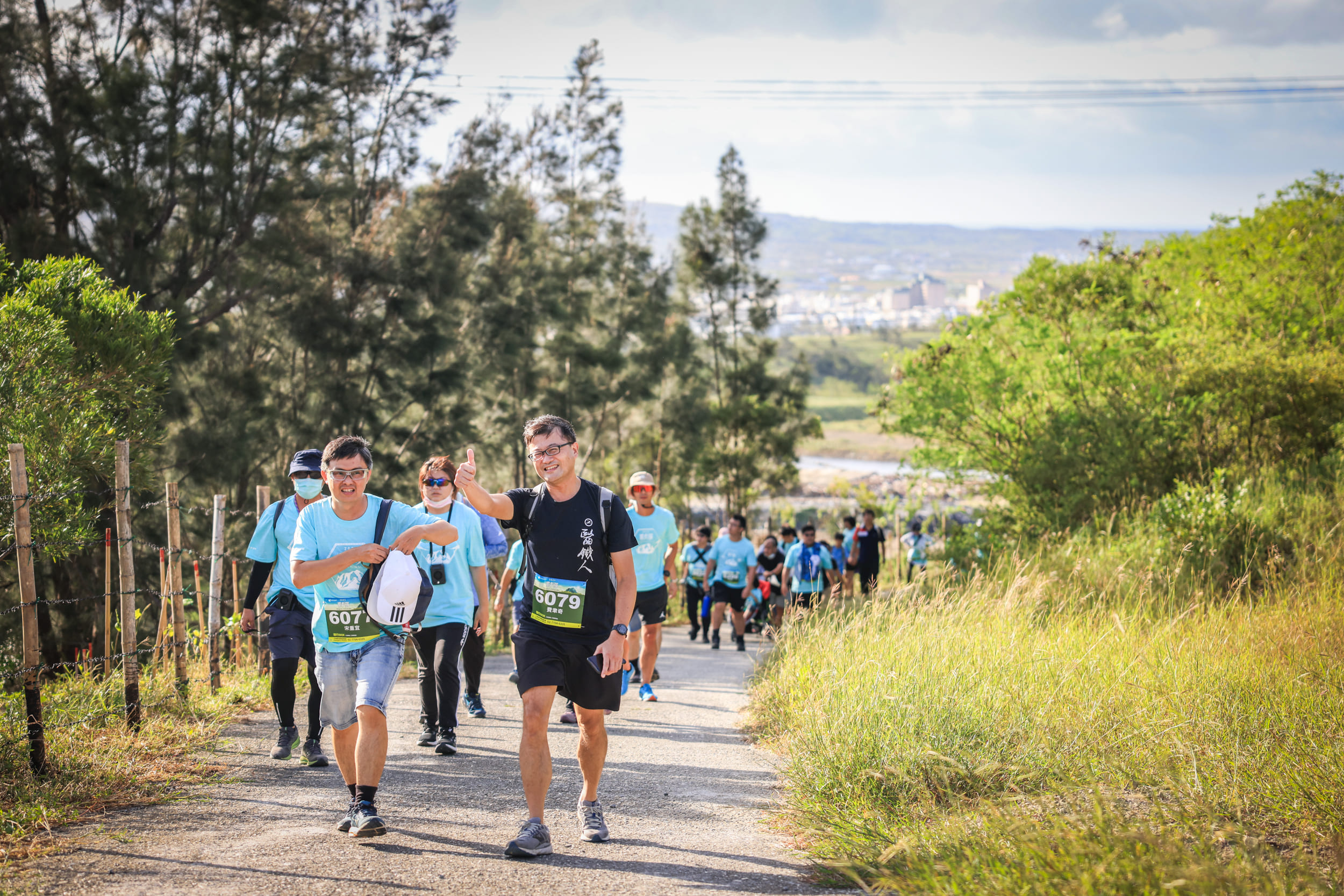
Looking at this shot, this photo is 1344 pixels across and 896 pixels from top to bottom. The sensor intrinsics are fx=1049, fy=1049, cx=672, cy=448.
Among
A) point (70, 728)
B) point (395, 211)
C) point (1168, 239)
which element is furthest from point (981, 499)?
point (395, 211)

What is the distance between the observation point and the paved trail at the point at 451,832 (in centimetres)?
425

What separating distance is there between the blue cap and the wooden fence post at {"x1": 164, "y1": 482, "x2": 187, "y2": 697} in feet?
4.68

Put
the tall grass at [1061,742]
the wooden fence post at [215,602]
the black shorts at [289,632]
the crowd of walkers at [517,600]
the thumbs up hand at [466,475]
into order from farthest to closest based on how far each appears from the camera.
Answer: the wooden fence post at [215,602] < the black shorts at [289,632] < the crowd of walkers at [517,600] < the thumbs up hand at [466,475] < the tall grass at [1061,742]

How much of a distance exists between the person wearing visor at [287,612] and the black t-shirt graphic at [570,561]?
1.98m

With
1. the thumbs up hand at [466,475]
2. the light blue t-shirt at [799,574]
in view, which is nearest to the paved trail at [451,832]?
the thumbs up hand at [466,475]

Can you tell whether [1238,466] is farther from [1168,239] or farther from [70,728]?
[70,728]

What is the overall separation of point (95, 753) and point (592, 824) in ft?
10.0

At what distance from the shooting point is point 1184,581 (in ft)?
35.0

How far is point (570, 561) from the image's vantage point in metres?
4.79

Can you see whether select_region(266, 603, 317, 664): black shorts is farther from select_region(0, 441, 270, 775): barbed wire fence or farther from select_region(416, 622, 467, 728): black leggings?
select_region(416, 622, 467, 728): black leggings

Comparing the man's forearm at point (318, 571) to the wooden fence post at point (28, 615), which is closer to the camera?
the man's forearm at point (318, 571)

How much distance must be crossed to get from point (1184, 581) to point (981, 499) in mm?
6878

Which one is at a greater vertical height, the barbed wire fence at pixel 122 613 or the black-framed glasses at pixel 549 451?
the black-framed glasses at pixel 549 451

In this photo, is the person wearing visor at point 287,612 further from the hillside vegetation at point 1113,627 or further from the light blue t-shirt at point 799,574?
the light blue t-shirt at point 799,574
